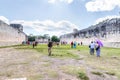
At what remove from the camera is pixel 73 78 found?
1057cm

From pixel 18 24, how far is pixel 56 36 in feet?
124

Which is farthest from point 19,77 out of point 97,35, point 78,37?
point 78,37

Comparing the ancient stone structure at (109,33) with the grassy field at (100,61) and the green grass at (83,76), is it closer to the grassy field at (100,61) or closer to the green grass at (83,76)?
the grassy field at (100,61)

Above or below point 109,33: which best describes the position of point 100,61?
below

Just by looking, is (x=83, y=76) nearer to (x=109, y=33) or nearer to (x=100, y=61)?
(x=100, y=61)

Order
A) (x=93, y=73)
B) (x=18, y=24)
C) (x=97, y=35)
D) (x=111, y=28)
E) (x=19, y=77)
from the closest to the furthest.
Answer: (x=19, y=77), (x=93, y=73), (x=111, y=28), (x=97, y=35), (x=18, y=24)

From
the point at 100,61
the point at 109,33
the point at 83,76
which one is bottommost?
the point at 83,76

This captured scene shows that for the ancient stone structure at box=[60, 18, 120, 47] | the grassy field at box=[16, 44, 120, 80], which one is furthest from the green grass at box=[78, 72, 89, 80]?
the ancient stone structure at box=[60, 18, 120, 47]

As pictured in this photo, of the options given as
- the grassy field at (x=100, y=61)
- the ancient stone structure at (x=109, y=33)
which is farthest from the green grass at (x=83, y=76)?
the ancient stone structure at (x=109, y=33)

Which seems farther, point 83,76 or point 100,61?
point 100,61

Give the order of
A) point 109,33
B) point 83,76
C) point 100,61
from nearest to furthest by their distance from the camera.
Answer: point 83,76 → point 100,61 → point 109,33

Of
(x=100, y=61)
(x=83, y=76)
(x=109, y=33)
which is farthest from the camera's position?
(x=109, y=33)

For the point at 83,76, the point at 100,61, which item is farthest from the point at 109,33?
the point at 83,76

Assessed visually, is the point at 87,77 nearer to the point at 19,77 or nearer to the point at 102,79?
the point at 102,79
